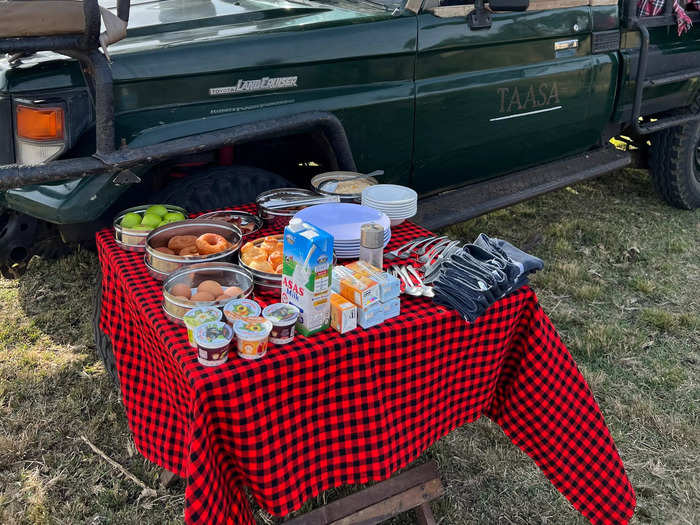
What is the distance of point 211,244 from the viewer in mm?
2113

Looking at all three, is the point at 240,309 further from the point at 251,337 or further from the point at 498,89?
the point at 498,89

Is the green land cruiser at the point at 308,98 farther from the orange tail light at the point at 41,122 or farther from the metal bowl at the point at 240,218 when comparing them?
the metal bowl at the point at 240,218

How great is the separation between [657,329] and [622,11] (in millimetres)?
2006

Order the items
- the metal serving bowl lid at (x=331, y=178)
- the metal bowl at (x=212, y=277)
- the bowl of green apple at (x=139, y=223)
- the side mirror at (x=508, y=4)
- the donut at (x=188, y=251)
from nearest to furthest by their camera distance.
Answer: the metal bowl at (x=212, y=277)
the donut at (x=188, y=251)
the bowl of green apple at (x=139, y=223)
the metal serving bowl lid at (x=331, y=178)
the side mirror at (x=508, y=4)

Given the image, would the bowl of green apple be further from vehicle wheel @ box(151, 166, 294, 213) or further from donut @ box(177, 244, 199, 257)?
vehicle wheel @ box(151, 166, 294, 213)

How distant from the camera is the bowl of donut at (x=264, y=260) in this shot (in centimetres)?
195

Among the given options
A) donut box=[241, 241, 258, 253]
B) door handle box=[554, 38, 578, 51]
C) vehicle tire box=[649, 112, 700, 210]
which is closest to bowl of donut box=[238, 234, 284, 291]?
donut box=[241, 241, 258, 253]

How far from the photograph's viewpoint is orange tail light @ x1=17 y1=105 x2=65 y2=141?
7.75ft

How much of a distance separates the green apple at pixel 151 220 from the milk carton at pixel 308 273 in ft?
2.38

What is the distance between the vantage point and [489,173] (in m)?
3.67

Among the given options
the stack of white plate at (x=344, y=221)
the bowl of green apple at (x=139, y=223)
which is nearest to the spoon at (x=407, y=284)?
the stack of white plate at (x=344, y=221)

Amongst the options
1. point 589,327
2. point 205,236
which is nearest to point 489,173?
point 589,327

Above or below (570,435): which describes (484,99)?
above

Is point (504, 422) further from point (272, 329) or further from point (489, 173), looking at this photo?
point (489, 173)
